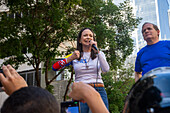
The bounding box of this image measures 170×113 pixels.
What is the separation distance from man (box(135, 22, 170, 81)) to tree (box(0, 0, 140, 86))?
507 centimetres

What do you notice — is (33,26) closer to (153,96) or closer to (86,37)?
(86,37)

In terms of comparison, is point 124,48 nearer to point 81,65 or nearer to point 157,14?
point 81,65

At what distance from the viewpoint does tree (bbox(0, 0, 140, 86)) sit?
24.9 ft

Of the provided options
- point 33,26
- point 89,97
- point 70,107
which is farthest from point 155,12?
point 89,97

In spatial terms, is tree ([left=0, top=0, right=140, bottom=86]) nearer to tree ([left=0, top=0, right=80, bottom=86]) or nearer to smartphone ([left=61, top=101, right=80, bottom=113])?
tree ([left=0, top=0, right=80, bottom=86])

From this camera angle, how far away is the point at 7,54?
7.82 m

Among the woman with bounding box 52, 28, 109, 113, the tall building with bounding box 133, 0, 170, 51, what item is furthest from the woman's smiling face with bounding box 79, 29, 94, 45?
the tall building with bounding box 133, 0, 170, 51

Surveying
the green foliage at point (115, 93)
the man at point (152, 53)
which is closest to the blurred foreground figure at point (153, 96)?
the man at point (152, 53)

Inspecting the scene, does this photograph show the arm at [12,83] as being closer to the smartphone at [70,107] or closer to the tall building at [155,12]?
the smartphone at [70,107]

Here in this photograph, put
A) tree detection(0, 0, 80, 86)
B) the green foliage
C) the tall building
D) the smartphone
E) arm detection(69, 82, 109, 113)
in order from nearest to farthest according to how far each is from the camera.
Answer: arm detection(69, 82, 109, 113) → the smartphone → tree detection(0, 0, 80, 86) → the green foliage → the tall building

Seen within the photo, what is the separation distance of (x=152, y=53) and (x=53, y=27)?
19.2ft

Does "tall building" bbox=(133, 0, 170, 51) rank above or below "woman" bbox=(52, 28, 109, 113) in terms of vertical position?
above

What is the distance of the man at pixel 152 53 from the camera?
2.65 m

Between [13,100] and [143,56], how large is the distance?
2.41m
